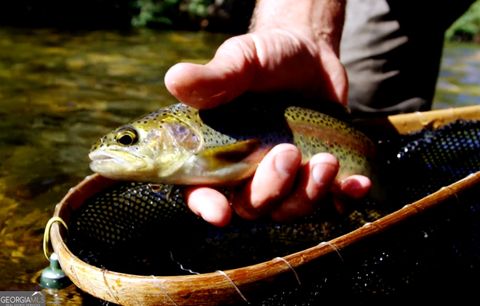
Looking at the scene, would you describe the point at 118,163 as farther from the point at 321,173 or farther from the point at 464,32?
the point at 464,32

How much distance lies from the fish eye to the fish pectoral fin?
20 cm

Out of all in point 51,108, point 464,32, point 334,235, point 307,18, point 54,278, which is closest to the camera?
point 54,278

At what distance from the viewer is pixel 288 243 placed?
7.20 ft

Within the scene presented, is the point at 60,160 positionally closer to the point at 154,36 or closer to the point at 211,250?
the point at 211,250

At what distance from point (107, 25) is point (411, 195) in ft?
37.9

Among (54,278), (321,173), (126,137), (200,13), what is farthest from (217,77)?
(200,13)

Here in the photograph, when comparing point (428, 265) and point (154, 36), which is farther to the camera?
point (154, 36)

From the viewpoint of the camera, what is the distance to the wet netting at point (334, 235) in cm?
153

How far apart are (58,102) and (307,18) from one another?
3159 mm

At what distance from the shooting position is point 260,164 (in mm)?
1675

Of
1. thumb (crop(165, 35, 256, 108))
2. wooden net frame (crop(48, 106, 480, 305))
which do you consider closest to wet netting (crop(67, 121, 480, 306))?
wooden net frame (crop(48, 106, 480, 305))

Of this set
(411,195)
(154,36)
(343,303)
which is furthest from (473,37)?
(343,303)

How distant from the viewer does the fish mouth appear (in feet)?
5.15

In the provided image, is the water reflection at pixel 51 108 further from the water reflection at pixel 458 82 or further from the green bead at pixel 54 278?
the water reflection at pixel 458 82
